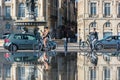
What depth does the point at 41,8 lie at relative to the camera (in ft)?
311

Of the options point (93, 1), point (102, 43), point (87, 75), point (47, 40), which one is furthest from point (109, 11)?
point (87, 75)

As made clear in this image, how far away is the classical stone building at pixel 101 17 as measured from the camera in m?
88.8

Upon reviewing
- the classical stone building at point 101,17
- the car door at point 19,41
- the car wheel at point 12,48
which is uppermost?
the classical stone building at point 101,17

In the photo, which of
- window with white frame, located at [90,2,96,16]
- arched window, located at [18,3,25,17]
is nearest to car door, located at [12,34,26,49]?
window with white frame, located at [90,2,96,16]

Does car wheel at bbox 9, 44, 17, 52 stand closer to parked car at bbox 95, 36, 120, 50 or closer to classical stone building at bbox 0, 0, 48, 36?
parked car at bbox 95, 36, 120, 50

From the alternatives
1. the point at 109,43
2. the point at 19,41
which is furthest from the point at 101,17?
the point at 19,41

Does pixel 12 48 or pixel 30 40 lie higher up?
pixel 30 40

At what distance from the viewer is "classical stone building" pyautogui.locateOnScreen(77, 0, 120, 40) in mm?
88750

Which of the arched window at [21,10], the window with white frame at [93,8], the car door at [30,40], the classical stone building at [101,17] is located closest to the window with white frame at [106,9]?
the classical stone building at [101,17]

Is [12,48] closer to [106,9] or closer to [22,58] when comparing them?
[22,58]

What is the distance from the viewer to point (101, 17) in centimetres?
8994

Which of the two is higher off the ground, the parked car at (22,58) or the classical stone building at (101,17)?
the classical stone building at (101,17)

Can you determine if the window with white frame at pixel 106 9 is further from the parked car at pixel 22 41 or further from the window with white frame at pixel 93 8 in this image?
the parked car at pixel 22 41

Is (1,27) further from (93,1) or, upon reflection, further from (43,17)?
(93,1)
